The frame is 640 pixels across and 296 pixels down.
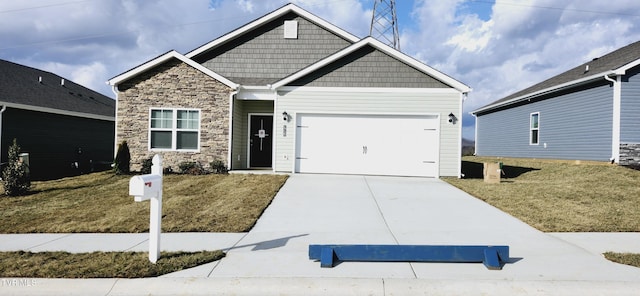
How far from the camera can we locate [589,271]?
5273mm

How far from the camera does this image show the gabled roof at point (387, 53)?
14.4 meters

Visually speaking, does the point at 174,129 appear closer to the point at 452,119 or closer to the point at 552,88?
the point at 452,119

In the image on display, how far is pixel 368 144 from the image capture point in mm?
14742

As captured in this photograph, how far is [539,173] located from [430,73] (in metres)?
6.02

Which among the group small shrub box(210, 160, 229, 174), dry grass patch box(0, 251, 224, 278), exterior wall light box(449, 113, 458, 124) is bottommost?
dry grass patch box(0, 251, 224, 278)

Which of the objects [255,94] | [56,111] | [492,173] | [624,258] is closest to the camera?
[624,258]

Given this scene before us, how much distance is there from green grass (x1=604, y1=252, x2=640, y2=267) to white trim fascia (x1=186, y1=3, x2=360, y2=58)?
13468 millimetres

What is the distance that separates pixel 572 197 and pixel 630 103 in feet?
22.2

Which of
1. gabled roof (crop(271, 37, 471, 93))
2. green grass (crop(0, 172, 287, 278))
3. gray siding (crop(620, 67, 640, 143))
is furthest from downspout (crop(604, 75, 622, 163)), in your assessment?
green grass (crop(0, 172, 287, 278))

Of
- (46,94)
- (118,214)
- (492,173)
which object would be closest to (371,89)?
(492,173)

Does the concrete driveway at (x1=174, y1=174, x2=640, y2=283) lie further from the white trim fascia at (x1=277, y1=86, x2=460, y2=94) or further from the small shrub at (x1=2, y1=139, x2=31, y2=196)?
the small shrub at (x1=2, y1=139, x2=31, y2=196)

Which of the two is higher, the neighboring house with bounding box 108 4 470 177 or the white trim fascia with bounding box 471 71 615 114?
the white trim fascia with bounding box 471 71 615 114

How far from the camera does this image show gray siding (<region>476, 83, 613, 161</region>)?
1549 centimetres

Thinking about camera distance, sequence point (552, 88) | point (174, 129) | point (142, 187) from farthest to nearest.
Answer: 1. point (552, 88)
2. point (174, 129)
3. point (142, 187)
